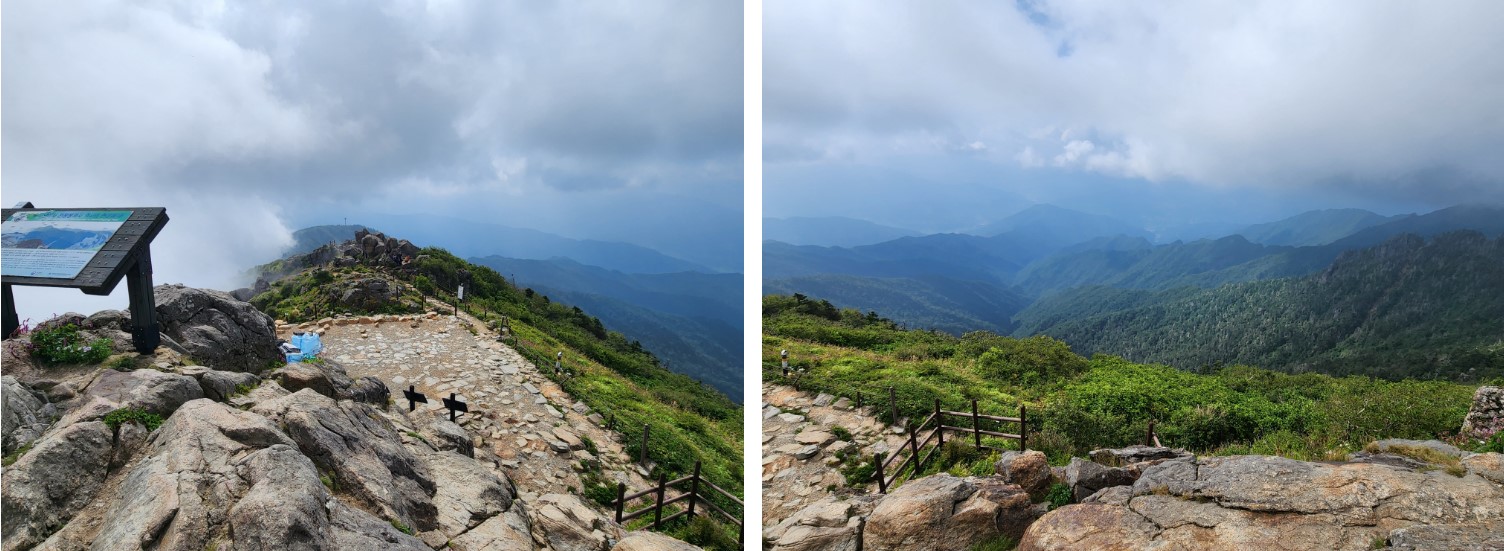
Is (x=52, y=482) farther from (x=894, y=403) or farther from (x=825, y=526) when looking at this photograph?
(x=894, y=403)

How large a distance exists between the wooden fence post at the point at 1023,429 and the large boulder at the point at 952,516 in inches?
19.4

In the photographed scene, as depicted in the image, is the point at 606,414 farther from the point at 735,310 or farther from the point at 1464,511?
the point at 1464,511

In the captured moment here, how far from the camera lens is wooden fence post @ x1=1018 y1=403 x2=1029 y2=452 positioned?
150 inches

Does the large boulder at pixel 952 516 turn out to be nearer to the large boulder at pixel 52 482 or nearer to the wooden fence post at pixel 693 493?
Result: the wooden fence post at pixel 693 493

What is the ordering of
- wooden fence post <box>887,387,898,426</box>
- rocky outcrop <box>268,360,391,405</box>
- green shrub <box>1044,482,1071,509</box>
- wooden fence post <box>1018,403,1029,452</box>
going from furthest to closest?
wooden fence post <box>887,387,898,426</box> → wooden fence post <box>1018,403,1029,452</box> → green shrub <box>1044,482,1071,509</box> → rocky outcrop <box>268,360,391,405</box>

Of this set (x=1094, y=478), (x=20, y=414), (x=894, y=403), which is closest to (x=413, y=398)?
(x=20, y=414)

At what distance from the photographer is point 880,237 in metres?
6.89

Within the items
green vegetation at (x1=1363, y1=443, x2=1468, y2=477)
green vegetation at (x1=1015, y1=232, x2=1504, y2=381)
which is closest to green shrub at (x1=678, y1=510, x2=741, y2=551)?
green vegetation at (x1=1015, y1=232, x2=1504, y2=381)

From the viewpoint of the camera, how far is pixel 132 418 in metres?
2.31

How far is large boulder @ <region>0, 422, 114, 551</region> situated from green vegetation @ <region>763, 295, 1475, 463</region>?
3561mm

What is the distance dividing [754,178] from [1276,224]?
11.7ft

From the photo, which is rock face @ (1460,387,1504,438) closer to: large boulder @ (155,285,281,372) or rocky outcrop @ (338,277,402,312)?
rocky outcrop @ (338,277,402,312)

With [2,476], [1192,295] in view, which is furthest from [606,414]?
[1192,295]

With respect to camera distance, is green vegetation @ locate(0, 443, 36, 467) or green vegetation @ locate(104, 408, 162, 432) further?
green vegetation @ locate(104, 408, 162, 432)
